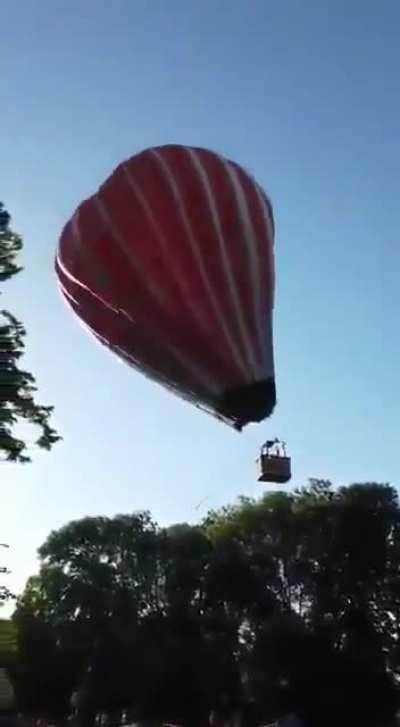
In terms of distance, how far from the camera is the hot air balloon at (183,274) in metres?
17.4

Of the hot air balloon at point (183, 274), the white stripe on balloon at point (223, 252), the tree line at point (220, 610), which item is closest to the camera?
the hot air balloon at point (183, 274)

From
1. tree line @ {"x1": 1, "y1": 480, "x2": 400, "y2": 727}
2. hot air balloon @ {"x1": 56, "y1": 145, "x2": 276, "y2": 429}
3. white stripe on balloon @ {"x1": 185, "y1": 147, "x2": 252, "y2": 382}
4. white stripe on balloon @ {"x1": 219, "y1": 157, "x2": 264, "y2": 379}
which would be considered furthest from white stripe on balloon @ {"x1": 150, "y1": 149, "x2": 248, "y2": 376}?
tree line @ {"x1": 1, "y1": 480, "x2": 400, "y2": 727}

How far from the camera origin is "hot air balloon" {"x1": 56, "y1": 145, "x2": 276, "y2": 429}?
1741 centimetres

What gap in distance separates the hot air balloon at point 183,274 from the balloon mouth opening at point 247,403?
0.05ft

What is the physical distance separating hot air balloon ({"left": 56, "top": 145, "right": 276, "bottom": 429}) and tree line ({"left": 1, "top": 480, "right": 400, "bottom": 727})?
31.2 m

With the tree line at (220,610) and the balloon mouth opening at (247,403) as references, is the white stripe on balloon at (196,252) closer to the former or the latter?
the balloon mouth opening at (247,403)

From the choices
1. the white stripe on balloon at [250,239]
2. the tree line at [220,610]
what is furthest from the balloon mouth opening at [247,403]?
the tree line at [220,610]

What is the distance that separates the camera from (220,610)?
53562 mm

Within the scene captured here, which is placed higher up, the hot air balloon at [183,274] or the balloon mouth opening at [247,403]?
the hot air balloon at [183,274]

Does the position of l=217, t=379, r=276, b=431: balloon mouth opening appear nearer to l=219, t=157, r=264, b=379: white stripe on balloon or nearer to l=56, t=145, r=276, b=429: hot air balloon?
l=56, t=145, r=276, b=429: hot air balloon

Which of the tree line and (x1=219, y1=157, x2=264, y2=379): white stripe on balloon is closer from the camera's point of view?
(x1=219, y1=157, x2=264, y2=379): white stripe on balloon

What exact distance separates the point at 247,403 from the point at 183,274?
2.82 m

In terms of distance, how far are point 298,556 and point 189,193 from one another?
38840mm

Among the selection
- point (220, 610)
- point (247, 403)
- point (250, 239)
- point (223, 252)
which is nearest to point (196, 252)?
point (223, 252)
